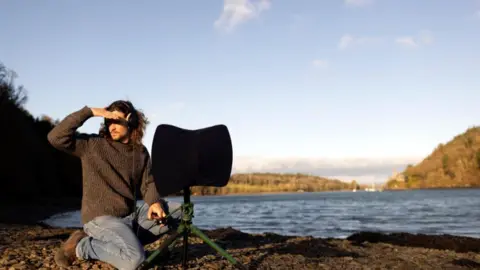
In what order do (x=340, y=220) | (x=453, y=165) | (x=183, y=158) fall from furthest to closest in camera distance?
1. (x=453, y=165)
2. (x=340, y=220)
3. (x=183, y=158)

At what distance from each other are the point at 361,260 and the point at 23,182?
34.5 m

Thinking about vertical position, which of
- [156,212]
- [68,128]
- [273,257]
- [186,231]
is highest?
[68,128]

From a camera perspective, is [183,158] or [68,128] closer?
[183,158]

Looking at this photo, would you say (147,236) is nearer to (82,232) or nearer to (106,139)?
(82,232)

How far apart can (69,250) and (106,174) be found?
2.86 ft

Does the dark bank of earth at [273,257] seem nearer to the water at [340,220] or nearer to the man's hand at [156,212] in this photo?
the man's hand at [156,212]

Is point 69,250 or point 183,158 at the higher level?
point 183,158

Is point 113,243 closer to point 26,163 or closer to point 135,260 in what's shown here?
point 135,260

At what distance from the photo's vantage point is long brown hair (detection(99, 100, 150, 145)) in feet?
13.4

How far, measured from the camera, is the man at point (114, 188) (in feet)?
12.7

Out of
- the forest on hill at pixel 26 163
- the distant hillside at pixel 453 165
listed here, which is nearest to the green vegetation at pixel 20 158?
the forest on hill at pixel 26 163

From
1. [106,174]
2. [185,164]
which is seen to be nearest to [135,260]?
[106,174]

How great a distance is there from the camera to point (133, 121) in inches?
161

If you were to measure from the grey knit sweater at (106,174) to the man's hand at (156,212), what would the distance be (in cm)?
6
